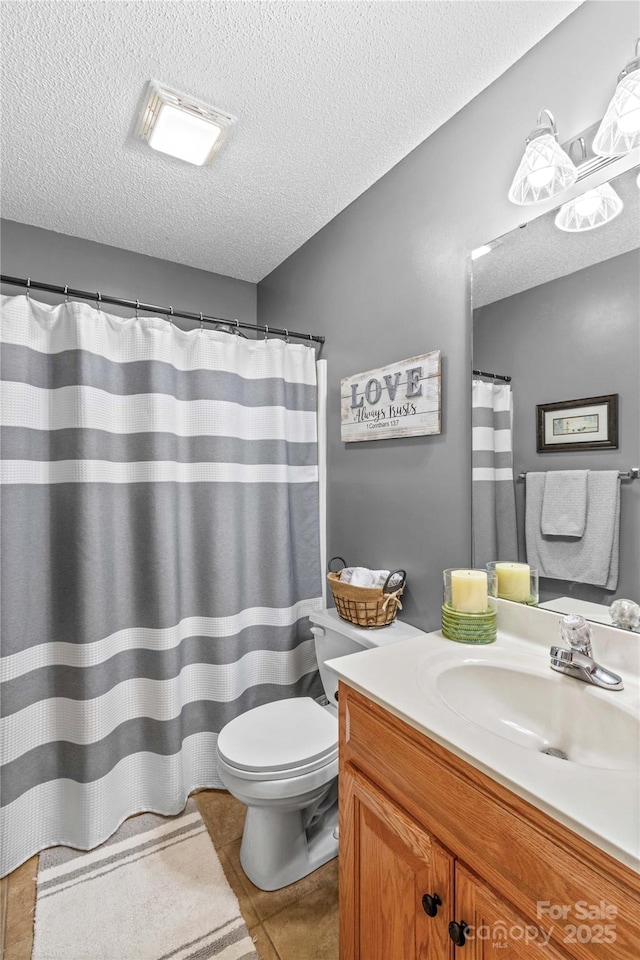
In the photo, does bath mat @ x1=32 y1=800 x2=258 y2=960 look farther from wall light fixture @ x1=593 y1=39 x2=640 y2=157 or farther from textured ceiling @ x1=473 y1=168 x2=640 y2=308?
wall light fixture @ x1=593 y1=39 x2=640 y2=157

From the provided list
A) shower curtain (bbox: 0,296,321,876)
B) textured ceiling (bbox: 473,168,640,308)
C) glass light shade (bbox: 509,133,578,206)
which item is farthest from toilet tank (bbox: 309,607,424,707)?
glass light shade (bbox: 509,133,578,206)

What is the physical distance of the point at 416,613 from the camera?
168 cm

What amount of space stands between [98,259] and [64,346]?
0.87 meters

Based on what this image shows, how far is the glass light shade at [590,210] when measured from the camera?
1.10m

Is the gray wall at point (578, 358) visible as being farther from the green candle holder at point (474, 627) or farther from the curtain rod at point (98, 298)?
the curtain rod at point (98, 298)

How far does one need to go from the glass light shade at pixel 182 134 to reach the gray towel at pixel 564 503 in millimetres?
1525

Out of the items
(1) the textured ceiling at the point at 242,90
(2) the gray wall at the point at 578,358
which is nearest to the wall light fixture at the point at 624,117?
(2) the gray wall at the point at 578,358

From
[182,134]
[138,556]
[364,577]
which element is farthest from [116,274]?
[364,577]

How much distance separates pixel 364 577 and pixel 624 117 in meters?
1.44

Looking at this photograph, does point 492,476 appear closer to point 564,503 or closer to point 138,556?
point 564,503

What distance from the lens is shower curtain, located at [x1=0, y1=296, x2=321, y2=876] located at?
1.62 meters

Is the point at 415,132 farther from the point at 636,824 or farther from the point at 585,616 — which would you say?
the point at 636,824

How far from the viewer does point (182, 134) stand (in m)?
1.55

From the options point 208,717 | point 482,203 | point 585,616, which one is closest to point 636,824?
point 585,616
